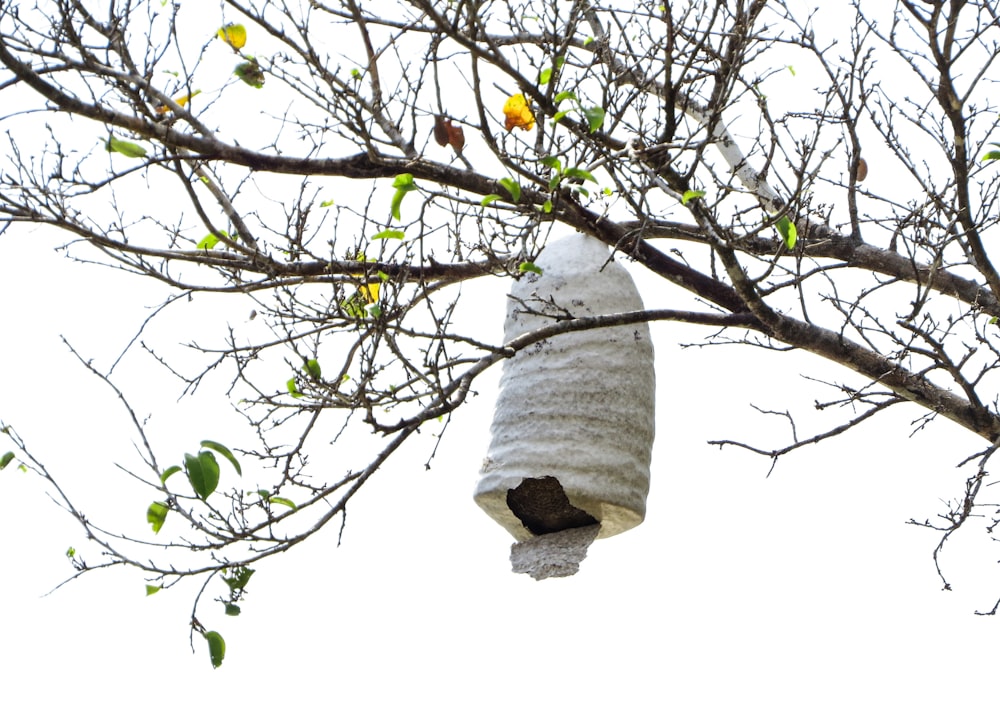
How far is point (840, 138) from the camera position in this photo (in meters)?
3.00

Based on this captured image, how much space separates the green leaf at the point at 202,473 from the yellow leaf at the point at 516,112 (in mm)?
989

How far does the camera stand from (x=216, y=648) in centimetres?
244

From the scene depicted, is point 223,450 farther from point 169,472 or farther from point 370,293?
point 370,293

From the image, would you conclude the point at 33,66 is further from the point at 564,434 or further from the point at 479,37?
the point at 564,434

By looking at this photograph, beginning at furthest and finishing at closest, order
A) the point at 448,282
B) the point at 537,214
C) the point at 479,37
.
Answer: the point at 448,282 → the point at 479,37 → the point at 537,214

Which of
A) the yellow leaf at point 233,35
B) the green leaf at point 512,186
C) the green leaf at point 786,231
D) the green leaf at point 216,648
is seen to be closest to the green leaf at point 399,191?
the green leaf at point 512,186

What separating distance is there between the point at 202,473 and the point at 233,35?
1101 millimetres

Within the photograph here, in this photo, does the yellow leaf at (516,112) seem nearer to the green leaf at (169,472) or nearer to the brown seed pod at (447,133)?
the brown seed pod at (447,133)

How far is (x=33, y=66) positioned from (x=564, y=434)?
1468 millimetres

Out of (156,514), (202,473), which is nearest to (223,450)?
→ (202,473)

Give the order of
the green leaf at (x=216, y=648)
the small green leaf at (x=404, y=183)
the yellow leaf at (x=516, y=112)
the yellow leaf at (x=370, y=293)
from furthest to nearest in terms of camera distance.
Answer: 1. the yellow leaf at (x=370, y=293)
2. the yellow leaf at (x=516, y=112)
3. the green leaf at (x=216, y=648)
4. the small green leaf at (x=404, y=183)

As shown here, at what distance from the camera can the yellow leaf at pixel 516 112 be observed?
2562mm

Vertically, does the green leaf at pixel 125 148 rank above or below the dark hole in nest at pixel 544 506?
above

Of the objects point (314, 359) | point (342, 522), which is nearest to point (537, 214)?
point (314, 359)
